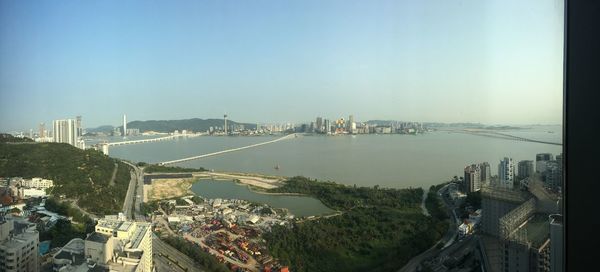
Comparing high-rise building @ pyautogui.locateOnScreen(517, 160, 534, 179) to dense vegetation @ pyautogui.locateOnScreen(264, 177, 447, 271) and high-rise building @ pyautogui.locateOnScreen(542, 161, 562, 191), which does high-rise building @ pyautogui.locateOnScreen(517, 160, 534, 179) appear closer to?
high-rise building @ pyautogui.locateOnScreen(542, 161, 562, 191)

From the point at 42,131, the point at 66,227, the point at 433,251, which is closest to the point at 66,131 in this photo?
the point at 42,131

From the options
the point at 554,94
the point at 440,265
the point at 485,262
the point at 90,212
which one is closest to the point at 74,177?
the point at 90,212

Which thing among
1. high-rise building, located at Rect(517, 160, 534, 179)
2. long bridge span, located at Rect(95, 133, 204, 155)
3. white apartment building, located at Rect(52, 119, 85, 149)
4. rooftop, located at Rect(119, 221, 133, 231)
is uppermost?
white apartment building, located at Rect(52, 119, 85, 149)

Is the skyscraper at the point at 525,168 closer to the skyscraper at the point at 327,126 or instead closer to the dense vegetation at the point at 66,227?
the skyscraper at the point at 327,126

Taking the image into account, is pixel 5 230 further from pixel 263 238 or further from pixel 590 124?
pixel 590 124

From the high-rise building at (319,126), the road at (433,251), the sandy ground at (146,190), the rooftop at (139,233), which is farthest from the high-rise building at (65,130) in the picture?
the road at (433,251)

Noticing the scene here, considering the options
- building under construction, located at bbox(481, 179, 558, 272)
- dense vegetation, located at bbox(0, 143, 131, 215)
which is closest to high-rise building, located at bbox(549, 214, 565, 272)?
building under construction, located at bbox(481, 179, 558, 272)
